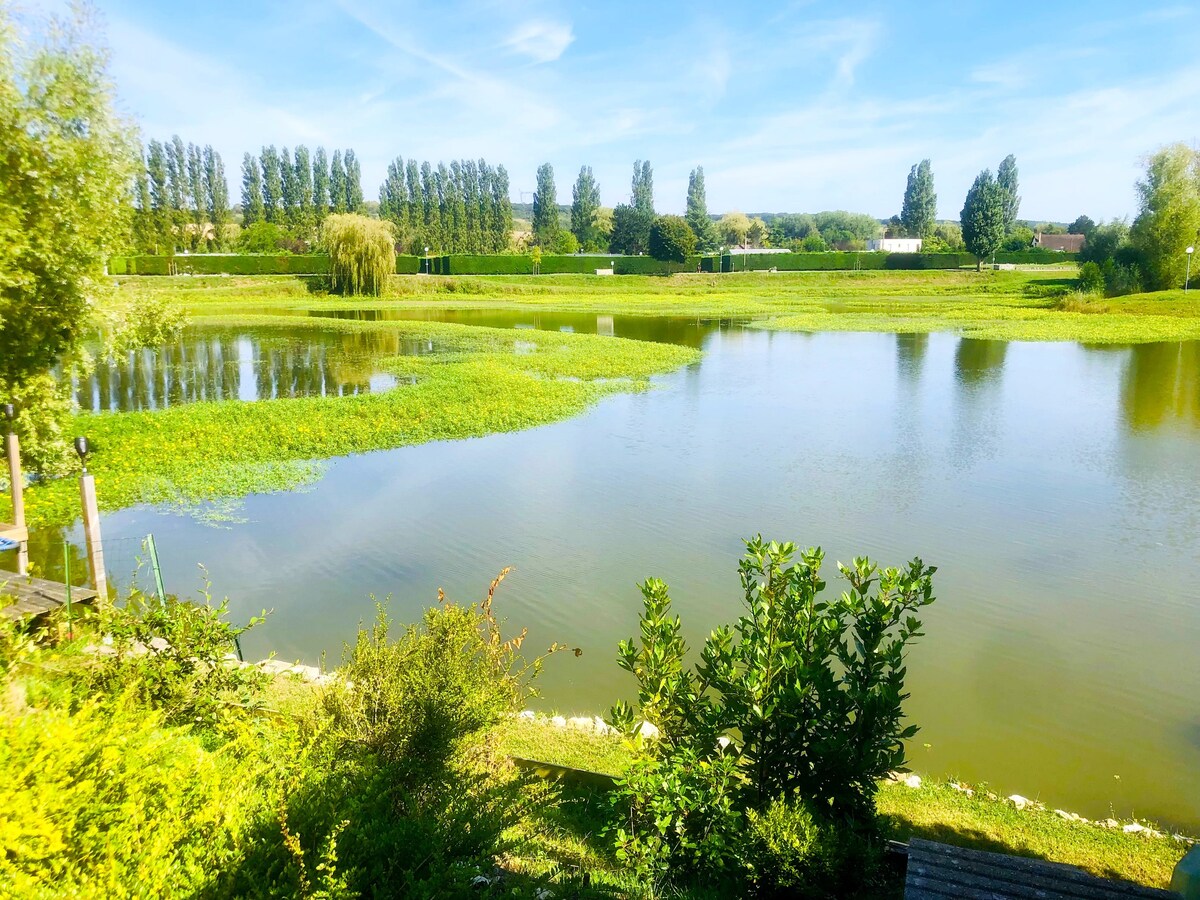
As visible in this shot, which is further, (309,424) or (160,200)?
(160,200)

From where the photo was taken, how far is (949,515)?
13070 millimetres

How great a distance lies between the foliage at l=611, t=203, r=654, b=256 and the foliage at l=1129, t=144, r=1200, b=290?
163 feet

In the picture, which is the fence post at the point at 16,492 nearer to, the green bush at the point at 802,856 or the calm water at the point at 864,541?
the calm water at the point at 864,541

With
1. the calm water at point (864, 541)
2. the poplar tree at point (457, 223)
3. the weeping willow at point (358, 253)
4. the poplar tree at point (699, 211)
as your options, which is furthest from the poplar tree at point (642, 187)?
the calm water at point (864, 541)

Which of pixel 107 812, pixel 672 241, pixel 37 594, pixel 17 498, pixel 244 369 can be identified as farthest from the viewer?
pixel 672 241

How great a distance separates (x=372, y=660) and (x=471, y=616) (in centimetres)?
86

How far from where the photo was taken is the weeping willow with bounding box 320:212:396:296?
166 feet

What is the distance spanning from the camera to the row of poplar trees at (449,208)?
257 ft

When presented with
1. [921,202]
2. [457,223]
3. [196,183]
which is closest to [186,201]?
[196,183]

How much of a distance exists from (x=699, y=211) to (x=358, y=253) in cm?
5996

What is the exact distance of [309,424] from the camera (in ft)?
58.6

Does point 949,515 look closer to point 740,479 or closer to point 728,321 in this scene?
Result: point 740,479

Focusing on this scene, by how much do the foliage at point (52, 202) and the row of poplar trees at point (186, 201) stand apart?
57878mm

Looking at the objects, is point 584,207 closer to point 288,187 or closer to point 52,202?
point 288,187
